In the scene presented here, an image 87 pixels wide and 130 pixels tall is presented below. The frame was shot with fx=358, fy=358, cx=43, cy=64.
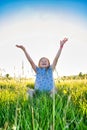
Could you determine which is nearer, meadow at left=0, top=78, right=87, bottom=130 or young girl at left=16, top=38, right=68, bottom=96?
meadow at left=0, top=78, right=87, bottom=130

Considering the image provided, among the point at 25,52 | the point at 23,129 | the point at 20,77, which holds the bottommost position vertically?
the point at 23,129

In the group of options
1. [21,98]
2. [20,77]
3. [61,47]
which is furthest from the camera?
[61,47]

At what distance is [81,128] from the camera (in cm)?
288

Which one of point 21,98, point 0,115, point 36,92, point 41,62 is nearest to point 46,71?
point 41,62

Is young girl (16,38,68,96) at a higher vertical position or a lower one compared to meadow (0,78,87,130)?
higher

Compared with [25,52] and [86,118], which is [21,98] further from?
[25,52]

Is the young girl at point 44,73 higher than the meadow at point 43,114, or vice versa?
the young girl at point 44,73

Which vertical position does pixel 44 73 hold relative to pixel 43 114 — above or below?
above

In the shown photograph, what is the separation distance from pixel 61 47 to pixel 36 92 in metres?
1.79

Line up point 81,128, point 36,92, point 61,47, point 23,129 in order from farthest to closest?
1. point 61,47
2. point 36,92
3. point 23,129
4. point 81,128

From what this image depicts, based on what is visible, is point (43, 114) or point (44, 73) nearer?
point (43, 114)

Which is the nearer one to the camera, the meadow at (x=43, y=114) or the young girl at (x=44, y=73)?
the meadow at (x=43, y=114)

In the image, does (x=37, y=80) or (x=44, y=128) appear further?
(x=37, y=80)

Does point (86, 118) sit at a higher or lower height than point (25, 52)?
lower
